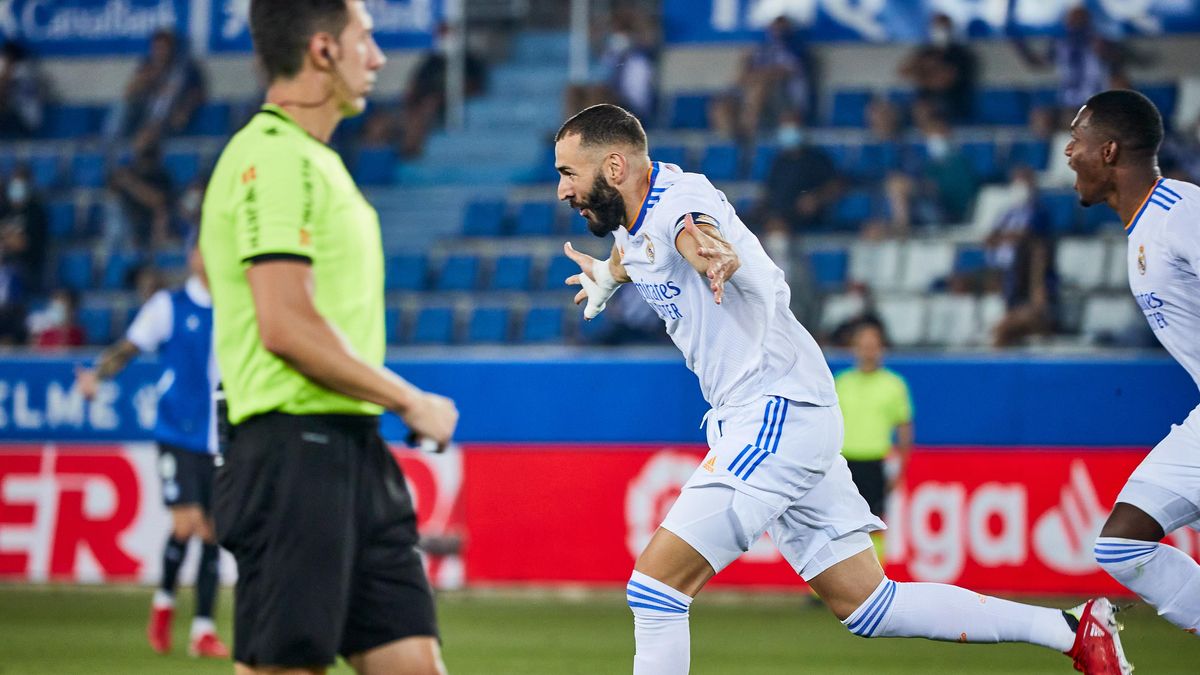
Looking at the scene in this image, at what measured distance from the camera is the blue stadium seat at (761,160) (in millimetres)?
16328

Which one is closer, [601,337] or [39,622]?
[39,622]

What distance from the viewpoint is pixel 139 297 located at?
671 inches

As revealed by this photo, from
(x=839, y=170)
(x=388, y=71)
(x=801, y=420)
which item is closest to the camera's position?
(x=801, y=420)

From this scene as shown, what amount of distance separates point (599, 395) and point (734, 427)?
24.3ft

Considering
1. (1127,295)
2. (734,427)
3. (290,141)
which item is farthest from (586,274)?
(1127,295)

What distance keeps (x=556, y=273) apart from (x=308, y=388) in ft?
40.9

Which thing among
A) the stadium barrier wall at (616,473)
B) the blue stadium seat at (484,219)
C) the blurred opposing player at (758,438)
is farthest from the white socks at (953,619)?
the blue stadium seat at (484,219)

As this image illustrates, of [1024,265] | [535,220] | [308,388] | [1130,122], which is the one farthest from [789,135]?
[308,388]

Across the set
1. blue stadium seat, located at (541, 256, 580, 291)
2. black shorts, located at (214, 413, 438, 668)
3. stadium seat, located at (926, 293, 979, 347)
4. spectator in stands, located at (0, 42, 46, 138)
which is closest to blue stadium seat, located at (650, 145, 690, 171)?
blue stadium seat, located at (541, 256, 580, 291)

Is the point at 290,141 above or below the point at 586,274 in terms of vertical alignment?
above

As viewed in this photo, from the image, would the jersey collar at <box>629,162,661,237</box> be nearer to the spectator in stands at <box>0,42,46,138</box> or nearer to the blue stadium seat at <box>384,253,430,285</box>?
the blue stadium seat at <box>384,253,430,285</box>

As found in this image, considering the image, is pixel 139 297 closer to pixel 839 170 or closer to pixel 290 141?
pixel 839 170

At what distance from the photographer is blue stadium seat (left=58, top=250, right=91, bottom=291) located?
17875mm

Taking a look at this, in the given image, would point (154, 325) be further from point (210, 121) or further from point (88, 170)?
point (88, 170)
